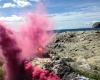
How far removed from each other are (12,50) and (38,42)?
16.2 feet

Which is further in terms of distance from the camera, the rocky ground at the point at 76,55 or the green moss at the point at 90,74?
the green moss at the point at 90,74


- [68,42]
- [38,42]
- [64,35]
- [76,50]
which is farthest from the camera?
[64,35]

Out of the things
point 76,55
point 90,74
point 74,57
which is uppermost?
point 90,74

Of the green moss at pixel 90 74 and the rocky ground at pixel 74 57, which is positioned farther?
the green moss at pixel 90 74

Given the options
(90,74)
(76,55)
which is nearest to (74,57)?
(76,55)

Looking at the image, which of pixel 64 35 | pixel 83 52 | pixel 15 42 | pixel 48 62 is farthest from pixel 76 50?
pixel 15 42

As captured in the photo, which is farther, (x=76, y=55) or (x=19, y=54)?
(x=76, y=55)

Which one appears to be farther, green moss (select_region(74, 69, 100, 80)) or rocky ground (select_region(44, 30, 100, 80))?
green moss (select_region(74, 69, 100, 80))

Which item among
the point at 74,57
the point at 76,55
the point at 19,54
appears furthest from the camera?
the point at 76,55

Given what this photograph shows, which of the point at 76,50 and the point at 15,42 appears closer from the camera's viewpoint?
the point at 15,42

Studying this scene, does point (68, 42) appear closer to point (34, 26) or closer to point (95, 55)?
point (95, 55)

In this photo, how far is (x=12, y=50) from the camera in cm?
4969

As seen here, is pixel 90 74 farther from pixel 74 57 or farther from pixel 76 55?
pixel 76 55

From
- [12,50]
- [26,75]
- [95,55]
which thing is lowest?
[95,55]
